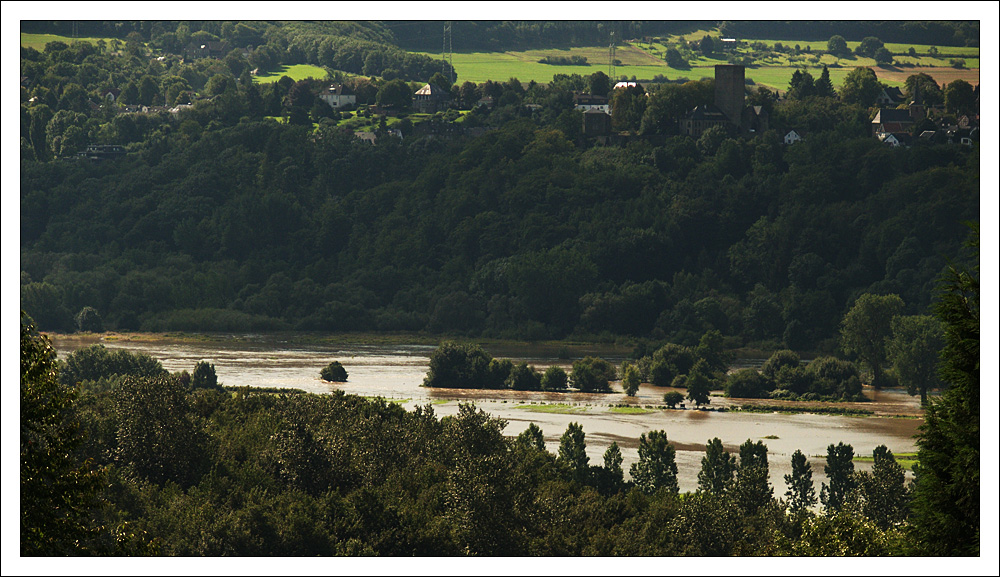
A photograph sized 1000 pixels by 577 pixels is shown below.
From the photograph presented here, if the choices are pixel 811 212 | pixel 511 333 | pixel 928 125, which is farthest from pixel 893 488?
pixel 928 125

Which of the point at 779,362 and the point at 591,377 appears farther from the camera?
the point at 779,362

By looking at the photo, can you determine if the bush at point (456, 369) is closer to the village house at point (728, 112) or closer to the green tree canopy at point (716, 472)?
the green tree canopy at point (716, 472)

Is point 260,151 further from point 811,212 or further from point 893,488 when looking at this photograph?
point 893,488

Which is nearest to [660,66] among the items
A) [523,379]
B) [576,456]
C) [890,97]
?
[890,97]

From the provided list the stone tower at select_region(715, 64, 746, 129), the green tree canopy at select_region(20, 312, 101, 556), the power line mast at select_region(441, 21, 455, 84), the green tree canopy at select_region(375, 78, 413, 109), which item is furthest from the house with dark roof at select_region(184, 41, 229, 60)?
the green tree canopy at select_region(20, 312, 101, 556)

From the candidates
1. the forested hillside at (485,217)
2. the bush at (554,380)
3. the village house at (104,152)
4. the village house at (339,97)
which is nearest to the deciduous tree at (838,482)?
the bush at (554,380)

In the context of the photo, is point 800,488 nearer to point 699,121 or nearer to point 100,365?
point 100,365
